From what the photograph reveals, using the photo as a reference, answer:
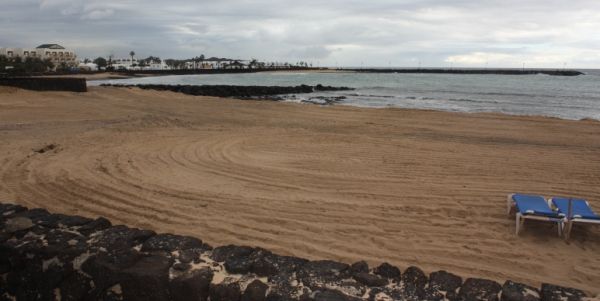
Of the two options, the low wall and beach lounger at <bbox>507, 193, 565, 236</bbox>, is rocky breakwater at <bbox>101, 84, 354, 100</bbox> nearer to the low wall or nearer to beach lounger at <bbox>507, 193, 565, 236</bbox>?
the low wall

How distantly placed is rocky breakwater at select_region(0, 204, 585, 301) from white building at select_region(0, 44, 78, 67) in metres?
114

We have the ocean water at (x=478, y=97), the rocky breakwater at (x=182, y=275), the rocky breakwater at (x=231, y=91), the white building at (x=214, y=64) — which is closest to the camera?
the rocky breakwater at (x=182, y=275)

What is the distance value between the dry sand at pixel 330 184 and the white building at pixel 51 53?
352 feet

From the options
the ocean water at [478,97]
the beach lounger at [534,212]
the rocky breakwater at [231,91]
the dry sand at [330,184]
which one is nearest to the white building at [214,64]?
the ocean water at [478,97]

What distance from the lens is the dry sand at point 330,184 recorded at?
4.51 m

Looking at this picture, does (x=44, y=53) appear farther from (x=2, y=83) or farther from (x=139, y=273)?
(x=139, y=273)

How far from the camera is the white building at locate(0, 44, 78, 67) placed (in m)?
106

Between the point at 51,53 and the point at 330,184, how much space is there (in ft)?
432

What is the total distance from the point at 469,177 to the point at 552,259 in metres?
2.94

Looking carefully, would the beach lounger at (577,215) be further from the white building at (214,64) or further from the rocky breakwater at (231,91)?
the white building at (214,64)

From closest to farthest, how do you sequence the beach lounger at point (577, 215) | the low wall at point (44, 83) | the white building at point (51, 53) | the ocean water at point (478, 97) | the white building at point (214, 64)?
the beach lounger at point (577, 215) < the low wall at point (44, 83) < the ocean water at point (478, 97) < the white building at point (51, 53) < the white building at point (214, 64)

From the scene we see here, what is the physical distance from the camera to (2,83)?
22422 mm

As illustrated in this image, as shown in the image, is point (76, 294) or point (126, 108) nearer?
point (76, 294)

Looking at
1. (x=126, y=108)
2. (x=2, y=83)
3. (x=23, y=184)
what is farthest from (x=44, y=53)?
(x=23, y=184)
